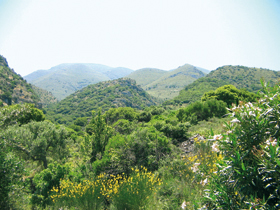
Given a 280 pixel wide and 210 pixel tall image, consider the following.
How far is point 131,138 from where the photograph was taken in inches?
261

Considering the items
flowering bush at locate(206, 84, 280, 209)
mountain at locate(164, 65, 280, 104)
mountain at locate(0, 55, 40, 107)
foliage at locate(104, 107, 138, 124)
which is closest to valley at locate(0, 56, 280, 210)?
flowering bush at locate(206, 84, 280, 209)

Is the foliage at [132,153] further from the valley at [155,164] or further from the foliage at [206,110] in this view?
the foliage at [206,110]

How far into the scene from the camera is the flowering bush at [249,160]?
1.57 meters

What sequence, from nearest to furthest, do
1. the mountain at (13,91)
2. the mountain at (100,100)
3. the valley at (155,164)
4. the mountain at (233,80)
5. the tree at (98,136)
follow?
1. the valley at (155,164)
2. the tree at (98,136)
3. the mountain at (13,91)
4. the mountain at (233,80)
5. the mountain at (100,100)

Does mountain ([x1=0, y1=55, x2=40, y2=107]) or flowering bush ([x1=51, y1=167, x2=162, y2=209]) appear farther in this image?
mountain ([x1=0, y1=55, x2=40, y2=107])

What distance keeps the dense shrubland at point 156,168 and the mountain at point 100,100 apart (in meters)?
63.2

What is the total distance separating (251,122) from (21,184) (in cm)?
689

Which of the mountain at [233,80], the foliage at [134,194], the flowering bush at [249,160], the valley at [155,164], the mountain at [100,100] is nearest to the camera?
the flowering bush at [249,160]

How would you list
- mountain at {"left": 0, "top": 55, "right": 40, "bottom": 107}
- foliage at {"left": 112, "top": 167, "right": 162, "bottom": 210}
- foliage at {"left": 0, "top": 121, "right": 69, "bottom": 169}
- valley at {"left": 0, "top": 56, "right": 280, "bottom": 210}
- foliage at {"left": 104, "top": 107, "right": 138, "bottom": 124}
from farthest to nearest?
mountain at {"left": 0, "top": 55, "right": 40, "bottom": 107} → foliage at {"left": 104, "top": 107, "right": 138, "bottom": 124} → foliage at {"left": 0, "top": 121, "right": 69, "bottom": 169} → foliage at {"left": 112, "top": 167, "right": 162, "bottom": 210} → valley at {"left": 0, "top": 56, "right": 280, "bottom": 210}

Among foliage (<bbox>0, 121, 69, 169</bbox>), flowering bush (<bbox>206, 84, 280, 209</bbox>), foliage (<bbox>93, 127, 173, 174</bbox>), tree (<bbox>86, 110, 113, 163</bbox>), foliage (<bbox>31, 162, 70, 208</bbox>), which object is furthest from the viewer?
foliage (<bbox>0, 121, 69, 169</bbox>)

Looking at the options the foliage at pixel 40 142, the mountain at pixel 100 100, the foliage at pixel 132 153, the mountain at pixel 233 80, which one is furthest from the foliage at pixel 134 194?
the mountain at pixel 233 80

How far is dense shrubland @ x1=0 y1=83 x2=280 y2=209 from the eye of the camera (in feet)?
5.39

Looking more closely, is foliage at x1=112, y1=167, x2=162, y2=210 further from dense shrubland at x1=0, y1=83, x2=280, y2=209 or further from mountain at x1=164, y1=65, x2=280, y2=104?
mountain at x1=164, y1=65, x2=280, y2=104

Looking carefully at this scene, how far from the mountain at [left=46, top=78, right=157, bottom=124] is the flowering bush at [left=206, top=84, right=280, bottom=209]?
228 ft
